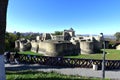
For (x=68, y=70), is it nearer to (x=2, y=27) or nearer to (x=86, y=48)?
(x=2, y=27)

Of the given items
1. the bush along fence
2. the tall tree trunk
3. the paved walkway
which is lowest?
the paved walkway

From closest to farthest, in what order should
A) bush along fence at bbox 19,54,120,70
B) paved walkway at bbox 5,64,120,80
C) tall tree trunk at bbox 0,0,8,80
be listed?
tall tree trunk at bbox 0,0,8,80 → paved walkway at bbox 5,64,120,80 → bush along fence at bbox 19,54,120,70

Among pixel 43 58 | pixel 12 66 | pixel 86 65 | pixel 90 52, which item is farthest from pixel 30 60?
pixel 90 52

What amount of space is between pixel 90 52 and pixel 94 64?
2505cm

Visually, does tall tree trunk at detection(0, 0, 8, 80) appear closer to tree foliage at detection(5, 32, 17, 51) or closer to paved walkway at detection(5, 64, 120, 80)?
paved walkway at detection(5, 64, 120, 80)

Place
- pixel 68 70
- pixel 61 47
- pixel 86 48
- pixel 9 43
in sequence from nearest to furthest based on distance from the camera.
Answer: pixel 68 70 < pixel 61 47 < pixel 86 48 < pixel 9 43

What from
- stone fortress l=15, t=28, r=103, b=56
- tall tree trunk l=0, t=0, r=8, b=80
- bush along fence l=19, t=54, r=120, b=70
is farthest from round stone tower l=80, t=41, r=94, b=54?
tall tree trunk l=0, t=0, r=8, b=80

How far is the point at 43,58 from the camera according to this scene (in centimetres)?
2797

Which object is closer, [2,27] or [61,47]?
[2,27]

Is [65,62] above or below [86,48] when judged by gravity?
below

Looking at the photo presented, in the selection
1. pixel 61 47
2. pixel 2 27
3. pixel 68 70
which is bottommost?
pixel 68 70

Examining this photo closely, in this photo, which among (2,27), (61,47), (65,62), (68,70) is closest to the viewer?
(2,27)

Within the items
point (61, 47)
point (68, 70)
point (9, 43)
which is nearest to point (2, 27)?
point (68, 70)

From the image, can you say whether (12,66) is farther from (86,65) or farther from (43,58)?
(86,65)
